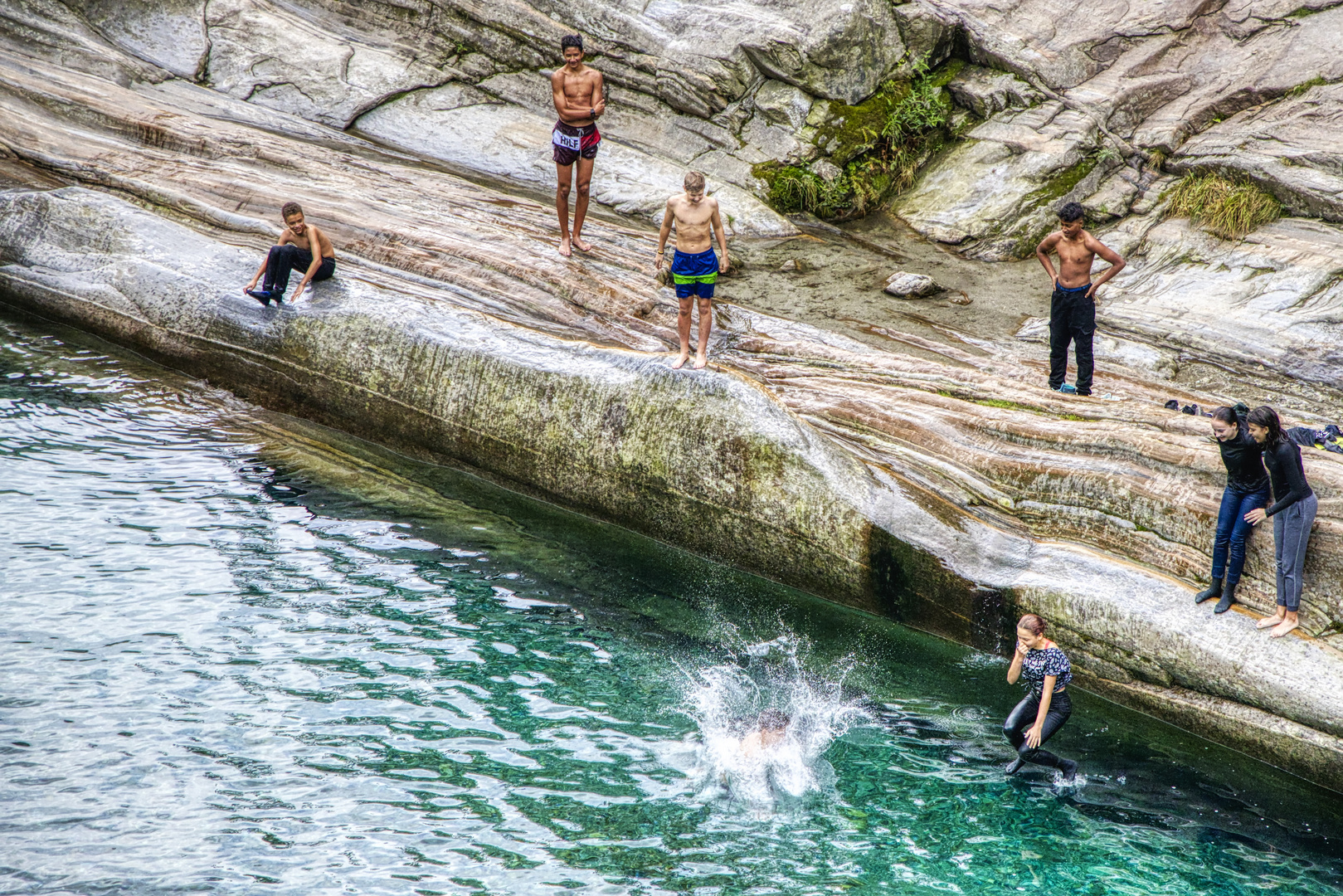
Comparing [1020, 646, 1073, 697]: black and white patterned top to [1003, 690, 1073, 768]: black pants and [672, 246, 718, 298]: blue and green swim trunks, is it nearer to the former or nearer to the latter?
[1003, 690, 1073, 768]: black pants

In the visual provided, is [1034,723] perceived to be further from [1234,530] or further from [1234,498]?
[1234,498]

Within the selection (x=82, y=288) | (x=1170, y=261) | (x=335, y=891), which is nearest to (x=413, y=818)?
(x=335, y=891)

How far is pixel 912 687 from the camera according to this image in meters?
8.81

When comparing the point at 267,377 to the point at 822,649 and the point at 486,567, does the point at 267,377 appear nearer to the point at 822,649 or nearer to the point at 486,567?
the point at 486,567

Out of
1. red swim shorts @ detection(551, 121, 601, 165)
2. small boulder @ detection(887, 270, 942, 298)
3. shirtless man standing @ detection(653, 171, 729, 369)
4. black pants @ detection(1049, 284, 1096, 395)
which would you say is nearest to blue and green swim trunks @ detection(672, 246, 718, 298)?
shirtless man standing @ detection(653, 171, 729, 369)

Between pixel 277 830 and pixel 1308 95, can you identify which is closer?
pixel 277 830

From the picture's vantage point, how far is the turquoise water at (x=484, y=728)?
20.9 ft

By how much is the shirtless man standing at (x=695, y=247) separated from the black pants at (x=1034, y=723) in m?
4.45

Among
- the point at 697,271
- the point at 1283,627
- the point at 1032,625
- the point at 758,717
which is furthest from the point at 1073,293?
the point at 758,717

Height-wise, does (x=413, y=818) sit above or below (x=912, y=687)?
below

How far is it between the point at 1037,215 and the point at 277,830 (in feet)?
42.1

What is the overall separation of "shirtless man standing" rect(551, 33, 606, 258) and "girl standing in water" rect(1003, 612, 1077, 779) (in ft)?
23.7

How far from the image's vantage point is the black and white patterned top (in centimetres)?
777

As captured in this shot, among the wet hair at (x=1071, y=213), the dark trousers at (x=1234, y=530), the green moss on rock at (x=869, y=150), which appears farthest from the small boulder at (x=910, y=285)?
the dark trousers at (x=1234, y=530)
